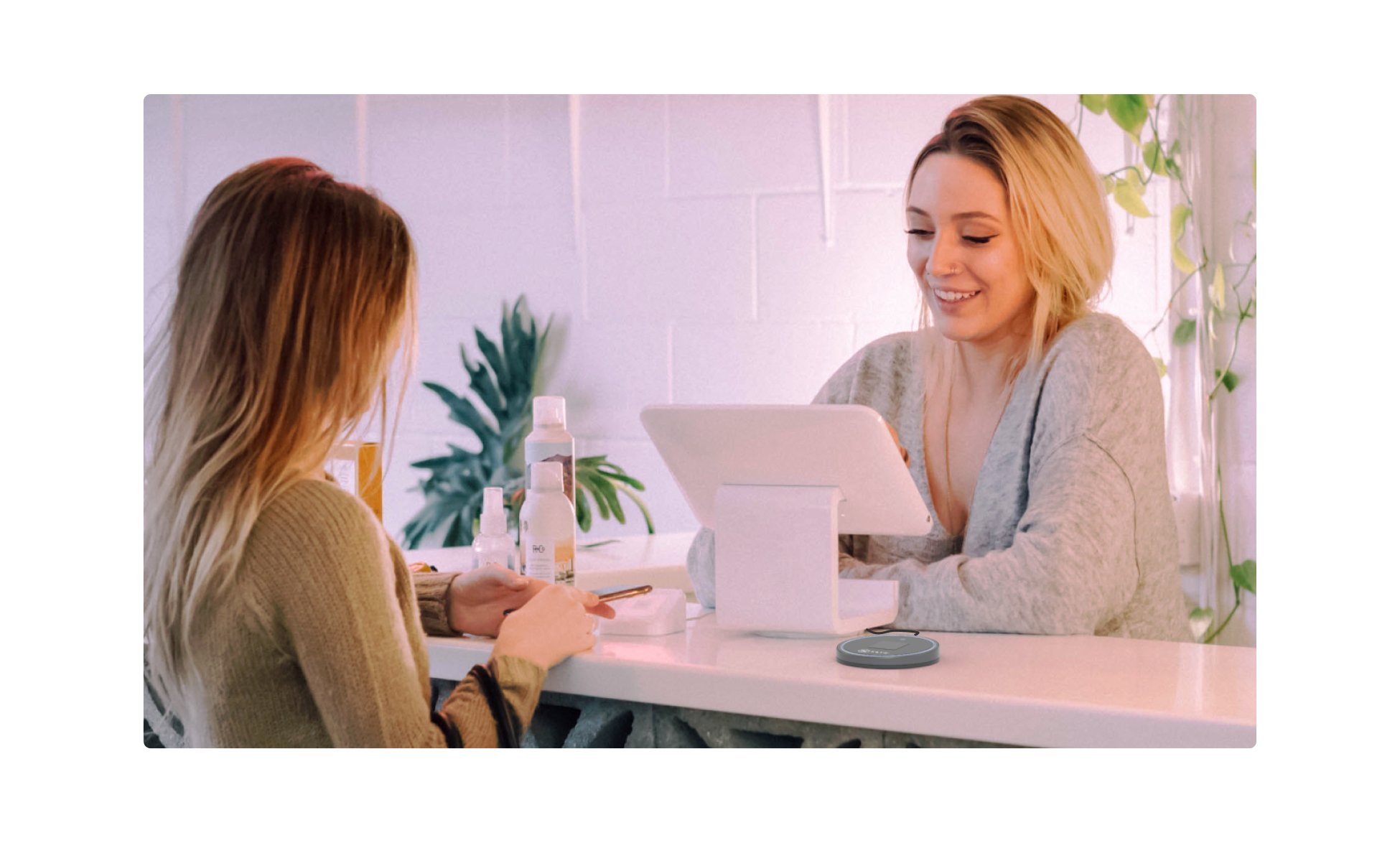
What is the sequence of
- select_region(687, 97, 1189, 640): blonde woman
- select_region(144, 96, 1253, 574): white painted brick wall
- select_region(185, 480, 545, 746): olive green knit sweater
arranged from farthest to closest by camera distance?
select_region(144, 96, 1253, 574): white painted brick wall
select_region(687, 97, 1189, 640): blonde woman
select_region(185, 480, 545, 746): olive green knit sweater

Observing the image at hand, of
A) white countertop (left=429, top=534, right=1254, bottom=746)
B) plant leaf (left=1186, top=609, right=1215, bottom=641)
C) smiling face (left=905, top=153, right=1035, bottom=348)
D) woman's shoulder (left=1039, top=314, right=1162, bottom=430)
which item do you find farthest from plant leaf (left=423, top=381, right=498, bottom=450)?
plant leaf (left=1186, top=609, right=1215, bottom=641)

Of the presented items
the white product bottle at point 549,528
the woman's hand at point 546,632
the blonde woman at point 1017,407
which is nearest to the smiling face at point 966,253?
the blonde woman at point 1017,407

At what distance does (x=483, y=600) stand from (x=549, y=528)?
Result: 15 centimetres

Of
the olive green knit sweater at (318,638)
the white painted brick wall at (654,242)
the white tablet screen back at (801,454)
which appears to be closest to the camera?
the olive green knit sweater at (318,638)

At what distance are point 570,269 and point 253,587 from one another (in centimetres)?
93

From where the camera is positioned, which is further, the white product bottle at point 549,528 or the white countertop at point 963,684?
the white product bottle at point 549,528

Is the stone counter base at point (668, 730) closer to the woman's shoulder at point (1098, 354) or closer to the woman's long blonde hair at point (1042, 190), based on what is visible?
the woman's shoulder at point (1098, 354)

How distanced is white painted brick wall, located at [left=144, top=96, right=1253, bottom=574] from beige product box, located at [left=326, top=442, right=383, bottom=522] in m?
0.14

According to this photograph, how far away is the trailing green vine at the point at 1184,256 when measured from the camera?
6.53 feet

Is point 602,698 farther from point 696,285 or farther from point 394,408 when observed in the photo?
point 696,285

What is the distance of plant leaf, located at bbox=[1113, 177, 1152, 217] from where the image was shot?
83.0 inches

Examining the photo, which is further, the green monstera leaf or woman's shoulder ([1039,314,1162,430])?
the green monstera leaf

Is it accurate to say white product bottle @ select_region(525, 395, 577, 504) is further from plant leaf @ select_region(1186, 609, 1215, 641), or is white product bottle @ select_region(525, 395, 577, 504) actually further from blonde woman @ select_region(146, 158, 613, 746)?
plant leaf @ select_region(1186, 609, 1215, 641)

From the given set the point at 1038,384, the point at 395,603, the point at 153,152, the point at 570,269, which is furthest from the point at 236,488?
the point at 1038,384
